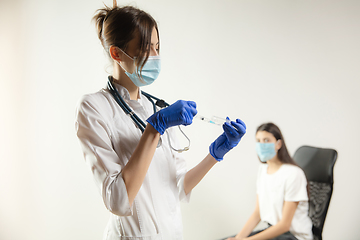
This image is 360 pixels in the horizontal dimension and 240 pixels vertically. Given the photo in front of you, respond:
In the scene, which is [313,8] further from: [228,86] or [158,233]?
[158,233]

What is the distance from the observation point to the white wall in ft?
6.75

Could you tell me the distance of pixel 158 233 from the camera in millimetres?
912

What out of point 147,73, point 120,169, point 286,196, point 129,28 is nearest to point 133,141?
point 120,169

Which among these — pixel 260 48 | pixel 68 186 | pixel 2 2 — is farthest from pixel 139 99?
pixel 2 2

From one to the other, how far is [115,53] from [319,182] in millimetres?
1410

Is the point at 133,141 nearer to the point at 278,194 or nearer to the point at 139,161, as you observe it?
the point at 139,161

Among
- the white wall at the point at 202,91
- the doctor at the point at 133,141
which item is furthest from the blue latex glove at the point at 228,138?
the white wall at the point at 202,91

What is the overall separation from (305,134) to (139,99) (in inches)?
61.4

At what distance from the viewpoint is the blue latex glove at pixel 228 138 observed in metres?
1.05

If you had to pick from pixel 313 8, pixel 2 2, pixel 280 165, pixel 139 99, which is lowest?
pixel 280 165

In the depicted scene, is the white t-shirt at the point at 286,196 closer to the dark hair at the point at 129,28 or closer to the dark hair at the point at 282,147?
the dark hair at the point at 282,147

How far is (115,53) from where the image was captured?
3.01 ft

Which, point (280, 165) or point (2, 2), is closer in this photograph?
point (280, 165)

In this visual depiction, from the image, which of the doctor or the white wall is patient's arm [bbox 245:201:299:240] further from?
the doctor
